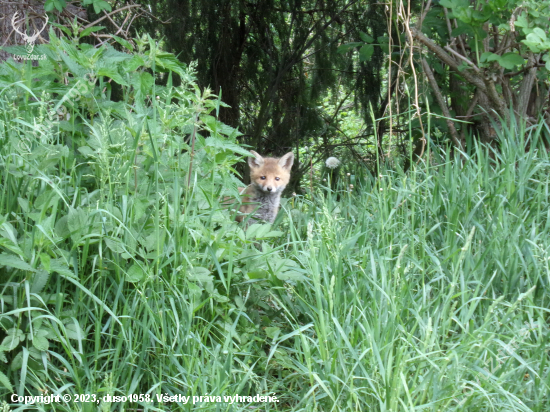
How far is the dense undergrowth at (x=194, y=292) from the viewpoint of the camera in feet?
7.55

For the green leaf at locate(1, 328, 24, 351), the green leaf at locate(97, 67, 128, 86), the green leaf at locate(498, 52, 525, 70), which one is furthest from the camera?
the green leaf at locate(498, 52, 525, 70)

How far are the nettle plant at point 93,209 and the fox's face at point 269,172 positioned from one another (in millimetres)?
2724

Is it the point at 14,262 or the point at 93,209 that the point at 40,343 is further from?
the point at 93,209

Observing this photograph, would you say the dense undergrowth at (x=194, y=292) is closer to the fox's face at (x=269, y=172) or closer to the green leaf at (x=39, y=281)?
the green leaf at (x=39, y=281)

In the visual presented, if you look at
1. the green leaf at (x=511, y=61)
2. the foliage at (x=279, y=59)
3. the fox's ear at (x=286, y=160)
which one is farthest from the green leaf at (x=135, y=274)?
the foliage at (x=279, y=59)

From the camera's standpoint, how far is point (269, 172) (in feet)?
20.1

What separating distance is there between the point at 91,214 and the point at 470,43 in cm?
406

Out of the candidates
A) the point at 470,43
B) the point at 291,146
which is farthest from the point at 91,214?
the point at 291,146

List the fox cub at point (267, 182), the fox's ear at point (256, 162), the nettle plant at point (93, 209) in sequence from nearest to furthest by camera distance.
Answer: the nettle plant at point (93, 209) → the fox cub at point (267, 182) → the fox's ear at point (256, 162)

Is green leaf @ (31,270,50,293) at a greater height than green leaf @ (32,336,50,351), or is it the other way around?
green leaf @ (31,270,50,293)

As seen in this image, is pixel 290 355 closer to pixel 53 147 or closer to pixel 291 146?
pixel 53 147

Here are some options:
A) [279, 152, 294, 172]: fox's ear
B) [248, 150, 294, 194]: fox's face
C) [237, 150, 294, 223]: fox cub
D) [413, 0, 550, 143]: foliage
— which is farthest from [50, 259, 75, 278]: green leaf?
[279, 152, 294, 172]: fox's ear

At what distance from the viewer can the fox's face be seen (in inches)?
237

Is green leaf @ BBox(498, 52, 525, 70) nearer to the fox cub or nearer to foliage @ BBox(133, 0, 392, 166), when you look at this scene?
foliage @ BBox(133, 0, 392, 166)
